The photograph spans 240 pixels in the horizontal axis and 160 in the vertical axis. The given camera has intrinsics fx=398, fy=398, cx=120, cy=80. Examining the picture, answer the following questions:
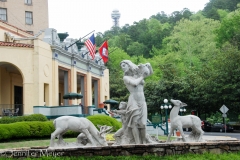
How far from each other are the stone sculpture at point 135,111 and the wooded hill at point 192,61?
30.9 meters

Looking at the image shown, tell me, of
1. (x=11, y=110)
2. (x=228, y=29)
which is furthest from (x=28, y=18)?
(x=228, y=29)

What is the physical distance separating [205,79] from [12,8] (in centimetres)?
2412

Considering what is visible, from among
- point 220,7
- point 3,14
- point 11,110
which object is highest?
point 220,7

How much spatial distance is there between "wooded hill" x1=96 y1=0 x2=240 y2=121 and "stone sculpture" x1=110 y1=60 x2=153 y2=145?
30875 mm

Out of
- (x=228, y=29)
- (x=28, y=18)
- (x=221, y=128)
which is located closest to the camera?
(x=221, y=128)

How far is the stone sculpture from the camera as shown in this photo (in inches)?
457

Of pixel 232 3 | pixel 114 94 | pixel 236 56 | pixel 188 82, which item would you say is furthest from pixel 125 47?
pixel 236 56

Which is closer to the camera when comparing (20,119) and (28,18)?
(20,119)

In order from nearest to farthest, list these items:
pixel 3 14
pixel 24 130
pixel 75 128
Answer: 1. pixel 75 128
2. pixel 24 130
3. pixel 3 14

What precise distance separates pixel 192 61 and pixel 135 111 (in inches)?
2342

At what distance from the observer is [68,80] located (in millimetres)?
35500

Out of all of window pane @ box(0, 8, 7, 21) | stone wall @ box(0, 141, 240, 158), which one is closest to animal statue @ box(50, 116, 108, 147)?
stone wall @ box(0, 141, 240, 158)

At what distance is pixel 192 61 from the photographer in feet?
228

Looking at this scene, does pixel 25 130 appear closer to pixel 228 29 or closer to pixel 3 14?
A: pixel 3 14
